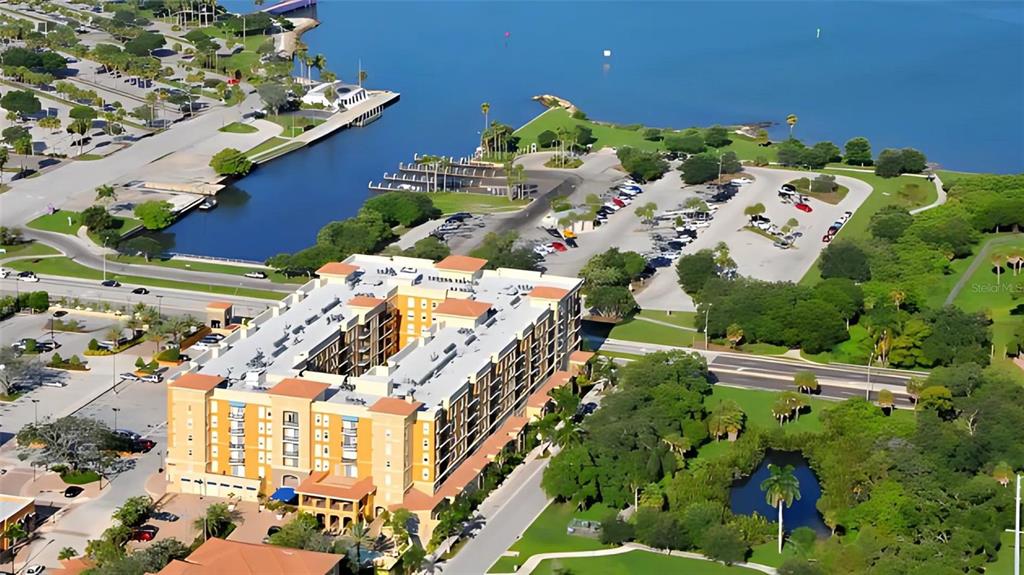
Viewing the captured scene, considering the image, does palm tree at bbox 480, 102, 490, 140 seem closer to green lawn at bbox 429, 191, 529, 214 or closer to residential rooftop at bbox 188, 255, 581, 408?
green lawn at bbox 429, 191, 529, 214

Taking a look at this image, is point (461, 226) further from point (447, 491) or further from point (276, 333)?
point (447, 491)

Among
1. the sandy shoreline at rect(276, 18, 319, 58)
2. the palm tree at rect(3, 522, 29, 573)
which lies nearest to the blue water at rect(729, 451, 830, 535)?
the palm tree at rect(3, 522, 29, 573)

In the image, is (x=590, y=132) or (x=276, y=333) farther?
(x=590, y=132)

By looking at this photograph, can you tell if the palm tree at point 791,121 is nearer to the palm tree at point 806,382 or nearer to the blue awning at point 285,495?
the palm tree at point 806,382

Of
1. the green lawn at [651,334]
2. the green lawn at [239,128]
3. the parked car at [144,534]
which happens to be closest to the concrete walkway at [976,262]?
the green lawn at [651,334]

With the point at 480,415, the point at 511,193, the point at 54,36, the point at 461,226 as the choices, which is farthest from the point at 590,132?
the point at 480,415

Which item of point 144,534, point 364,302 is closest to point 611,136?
point 364,302
